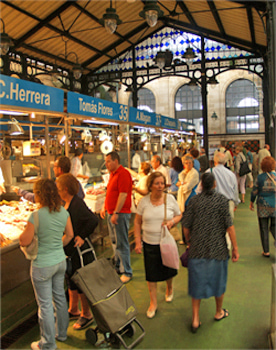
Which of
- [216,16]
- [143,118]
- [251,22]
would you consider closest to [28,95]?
[143,118]

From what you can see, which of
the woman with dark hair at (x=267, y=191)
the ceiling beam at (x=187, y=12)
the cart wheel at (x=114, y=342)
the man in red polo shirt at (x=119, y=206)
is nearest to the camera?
the cart wheel at (x=114, y=342)

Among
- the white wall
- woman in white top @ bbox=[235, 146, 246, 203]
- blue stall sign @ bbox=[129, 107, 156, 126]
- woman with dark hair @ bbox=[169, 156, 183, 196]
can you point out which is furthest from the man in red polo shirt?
the white wall

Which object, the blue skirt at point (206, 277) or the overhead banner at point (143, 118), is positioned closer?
the blue skirt at point (206, 277)

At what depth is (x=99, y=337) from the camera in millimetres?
3303

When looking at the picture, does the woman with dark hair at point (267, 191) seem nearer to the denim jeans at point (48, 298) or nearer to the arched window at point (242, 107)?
the denim jeans at point (48, 298)

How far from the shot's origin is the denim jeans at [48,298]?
289cm

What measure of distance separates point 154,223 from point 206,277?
0.77 m

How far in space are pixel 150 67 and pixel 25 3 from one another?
25.1 feet

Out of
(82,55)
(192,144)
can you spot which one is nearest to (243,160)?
(192,144)

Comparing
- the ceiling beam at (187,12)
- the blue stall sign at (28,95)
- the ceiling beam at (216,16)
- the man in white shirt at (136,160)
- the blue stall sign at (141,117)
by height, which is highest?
the ceiling beam at (187,12)

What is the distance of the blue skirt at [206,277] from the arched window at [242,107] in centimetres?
1877

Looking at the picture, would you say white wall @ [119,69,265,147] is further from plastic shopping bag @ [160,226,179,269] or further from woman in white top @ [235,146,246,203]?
plastic shopping bag @ [160,226,179,269]

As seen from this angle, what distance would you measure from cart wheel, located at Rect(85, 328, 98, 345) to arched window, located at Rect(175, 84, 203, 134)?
19588 millimetres

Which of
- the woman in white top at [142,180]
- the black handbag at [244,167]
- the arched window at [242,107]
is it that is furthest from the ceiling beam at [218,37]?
the woman in white top at [142,180]
